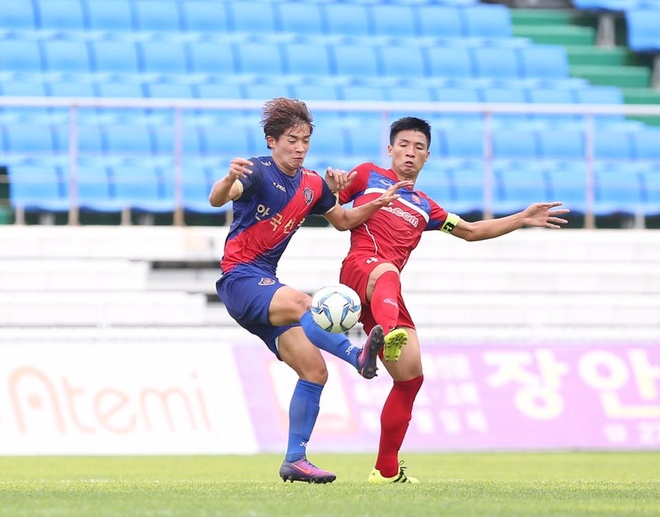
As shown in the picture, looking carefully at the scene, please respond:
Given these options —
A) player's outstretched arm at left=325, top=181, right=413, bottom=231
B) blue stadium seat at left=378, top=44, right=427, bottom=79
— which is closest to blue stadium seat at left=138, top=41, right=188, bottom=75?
blue stadium seat at left=378, top=44, right=427, bottom=79

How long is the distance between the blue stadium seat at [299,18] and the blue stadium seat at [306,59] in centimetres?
73

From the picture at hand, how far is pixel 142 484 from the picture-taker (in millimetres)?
7211

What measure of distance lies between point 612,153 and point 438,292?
3839 millimetres

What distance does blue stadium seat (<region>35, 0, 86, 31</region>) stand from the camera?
675 inches

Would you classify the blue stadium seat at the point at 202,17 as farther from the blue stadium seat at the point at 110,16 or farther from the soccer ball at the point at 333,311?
the soccer ball at the point at 333,311

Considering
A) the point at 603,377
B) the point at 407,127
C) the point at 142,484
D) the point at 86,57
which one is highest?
the point at 86,57

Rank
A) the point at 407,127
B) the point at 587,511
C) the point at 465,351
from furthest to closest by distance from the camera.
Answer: the point at 465,351 → the point at 407,127 → the point at 587,511

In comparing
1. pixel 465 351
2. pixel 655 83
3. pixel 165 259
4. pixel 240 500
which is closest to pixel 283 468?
pixel 240 500

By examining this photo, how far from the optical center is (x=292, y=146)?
24.2 ft

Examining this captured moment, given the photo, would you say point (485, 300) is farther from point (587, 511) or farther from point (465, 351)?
point (587, 511)

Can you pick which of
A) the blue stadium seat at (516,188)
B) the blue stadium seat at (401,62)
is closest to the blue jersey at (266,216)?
the blue stadium seat at (516,188)

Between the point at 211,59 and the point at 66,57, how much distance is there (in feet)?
5.95

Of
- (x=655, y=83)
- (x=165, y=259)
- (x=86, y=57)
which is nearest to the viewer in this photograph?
(x=165, y=259)

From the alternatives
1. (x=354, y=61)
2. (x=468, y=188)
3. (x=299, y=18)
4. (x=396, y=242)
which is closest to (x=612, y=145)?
(x=468, y=188)
